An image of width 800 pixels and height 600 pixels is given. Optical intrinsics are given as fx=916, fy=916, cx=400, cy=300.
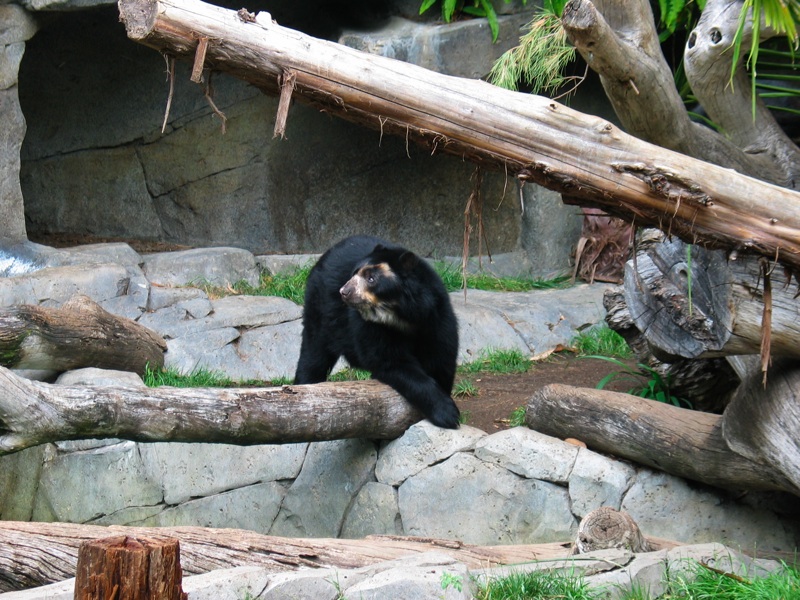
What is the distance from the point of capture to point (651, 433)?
5148 mm

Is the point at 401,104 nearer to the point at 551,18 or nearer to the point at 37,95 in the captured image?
the point at 551,18

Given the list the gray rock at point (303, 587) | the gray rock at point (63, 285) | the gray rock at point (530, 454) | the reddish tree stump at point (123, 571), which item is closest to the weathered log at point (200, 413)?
the gray rock at point (530, 454)

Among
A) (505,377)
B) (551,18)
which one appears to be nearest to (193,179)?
(551,18)

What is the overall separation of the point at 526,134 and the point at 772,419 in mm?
1838

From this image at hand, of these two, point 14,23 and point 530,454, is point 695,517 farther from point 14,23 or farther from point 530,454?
point 14,23

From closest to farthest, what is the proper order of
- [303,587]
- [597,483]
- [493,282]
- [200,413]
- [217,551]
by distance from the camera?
[303,587]
[217,551]
[200,413]
[597,483]
[493,282]

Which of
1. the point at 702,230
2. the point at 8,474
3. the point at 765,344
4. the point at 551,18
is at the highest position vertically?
the point at 551,18

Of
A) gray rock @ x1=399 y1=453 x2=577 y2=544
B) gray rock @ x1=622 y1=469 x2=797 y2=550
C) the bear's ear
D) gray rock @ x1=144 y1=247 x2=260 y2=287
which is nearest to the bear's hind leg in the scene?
gray rock @ x1=399 y1=453 x2=577 y2=544

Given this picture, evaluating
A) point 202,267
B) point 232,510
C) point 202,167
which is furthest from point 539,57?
point 232,510

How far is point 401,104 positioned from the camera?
329cm

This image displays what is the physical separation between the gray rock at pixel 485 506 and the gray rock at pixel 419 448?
64 millimetres

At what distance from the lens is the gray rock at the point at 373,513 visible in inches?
234

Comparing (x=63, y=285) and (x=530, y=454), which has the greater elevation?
(x=530, y=454)

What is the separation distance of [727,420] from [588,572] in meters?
1.23
